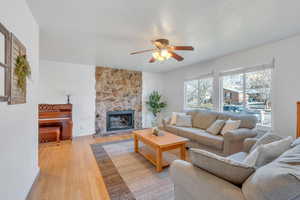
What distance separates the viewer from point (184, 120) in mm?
3906

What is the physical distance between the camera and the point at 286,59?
2.68 m

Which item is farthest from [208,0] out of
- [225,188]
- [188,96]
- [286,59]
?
[188,96]

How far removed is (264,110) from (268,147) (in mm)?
2529

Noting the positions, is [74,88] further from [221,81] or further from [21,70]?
[221,81]

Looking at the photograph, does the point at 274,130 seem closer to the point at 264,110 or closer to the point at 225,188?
the point at 264,110

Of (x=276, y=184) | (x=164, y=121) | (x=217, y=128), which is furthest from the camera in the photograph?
(x=164, y=121)

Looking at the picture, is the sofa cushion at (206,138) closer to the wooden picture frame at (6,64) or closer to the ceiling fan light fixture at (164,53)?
the ceiling fan light fixture at (164,53)

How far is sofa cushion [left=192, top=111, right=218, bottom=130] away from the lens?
3530mm

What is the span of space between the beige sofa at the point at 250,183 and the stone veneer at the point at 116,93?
404 centimetres

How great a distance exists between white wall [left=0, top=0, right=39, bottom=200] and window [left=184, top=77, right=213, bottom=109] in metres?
4.28

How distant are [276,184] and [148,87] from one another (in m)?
5.28

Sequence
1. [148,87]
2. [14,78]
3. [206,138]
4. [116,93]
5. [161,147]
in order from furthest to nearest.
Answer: [148,87]
[116,93]
[206,138]
[161,147]
[14,78]

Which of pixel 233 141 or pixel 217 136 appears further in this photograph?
pixel 217 136

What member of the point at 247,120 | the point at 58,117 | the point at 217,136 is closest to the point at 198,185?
the point at 217,136
